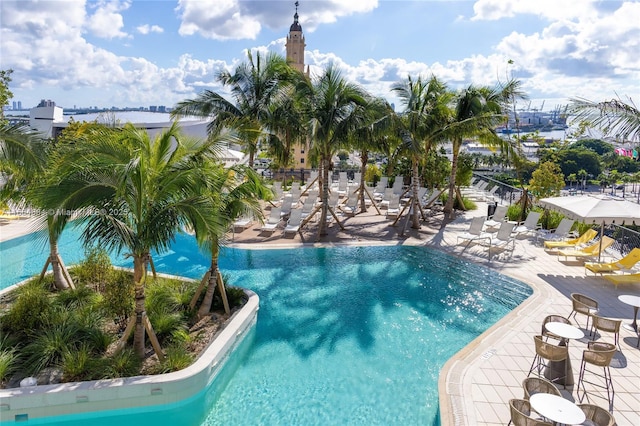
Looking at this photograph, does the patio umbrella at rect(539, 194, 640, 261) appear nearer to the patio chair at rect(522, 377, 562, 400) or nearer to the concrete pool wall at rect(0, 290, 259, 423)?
the patio chair at rect(522, 377, 562, 400)

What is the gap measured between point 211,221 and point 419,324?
4.85 metres

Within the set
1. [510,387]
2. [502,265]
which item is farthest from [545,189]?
[510,387]

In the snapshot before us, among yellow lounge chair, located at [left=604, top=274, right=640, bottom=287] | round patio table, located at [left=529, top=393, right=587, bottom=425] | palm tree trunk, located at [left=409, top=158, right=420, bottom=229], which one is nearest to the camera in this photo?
round patio table, located at [left=529, top=393, right=587, bottom=425]

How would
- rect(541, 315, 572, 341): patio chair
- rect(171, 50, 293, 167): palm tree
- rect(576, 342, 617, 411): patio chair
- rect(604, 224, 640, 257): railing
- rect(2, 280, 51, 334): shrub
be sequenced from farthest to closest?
rect(171, 50, 293, 167): palm tree → rect(604, 224, 640, 257): railing → rect(2, 280, 51, 334): shrub → rect(541, 315, 572, 341): patio chair → rect(576, 342, 617, 411): patio chair

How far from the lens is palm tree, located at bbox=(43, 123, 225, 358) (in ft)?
19.4

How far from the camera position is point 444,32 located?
45.7 feet

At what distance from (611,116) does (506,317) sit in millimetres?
4269

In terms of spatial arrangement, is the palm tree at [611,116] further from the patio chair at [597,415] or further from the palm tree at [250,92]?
the palm tree at [250,92]

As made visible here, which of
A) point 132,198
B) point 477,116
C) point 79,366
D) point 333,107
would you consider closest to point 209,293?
point 79,366

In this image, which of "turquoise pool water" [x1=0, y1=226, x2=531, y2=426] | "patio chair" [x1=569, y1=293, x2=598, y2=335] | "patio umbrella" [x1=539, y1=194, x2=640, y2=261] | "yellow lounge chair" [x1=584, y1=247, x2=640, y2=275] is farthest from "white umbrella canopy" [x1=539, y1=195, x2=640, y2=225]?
"patio chair" [x1=569, y1=293, x2=598, y2=335]

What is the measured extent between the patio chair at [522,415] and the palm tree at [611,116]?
5.22m

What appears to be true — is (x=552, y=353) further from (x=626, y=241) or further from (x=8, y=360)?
(x=626, y=241)

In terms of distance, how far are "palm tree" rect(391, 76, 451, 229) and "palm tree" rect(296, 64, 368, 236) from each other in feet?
6.06

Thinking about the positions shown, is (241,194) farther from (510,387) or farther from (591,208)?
(591,208)
